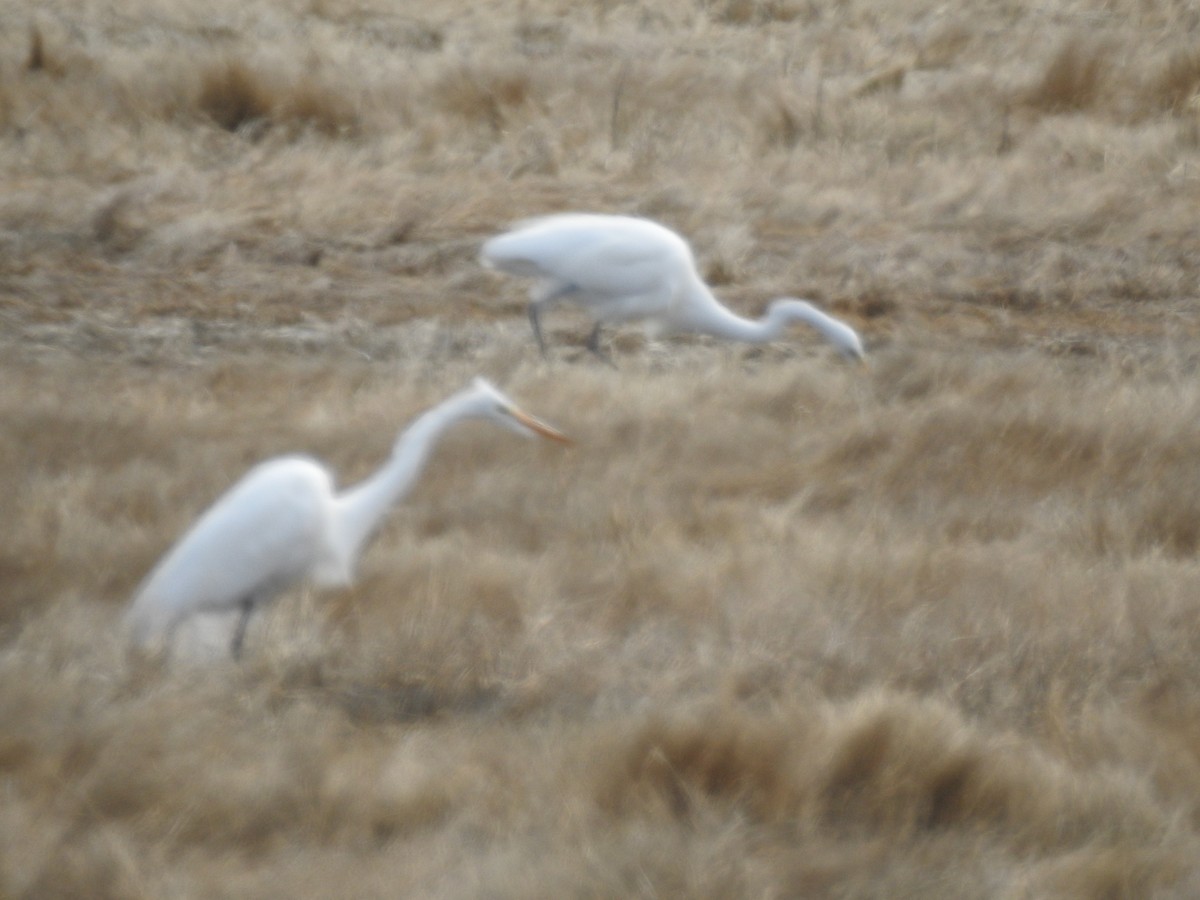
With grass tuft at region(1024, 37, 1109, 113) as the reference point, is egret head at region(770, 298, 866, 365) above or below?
below

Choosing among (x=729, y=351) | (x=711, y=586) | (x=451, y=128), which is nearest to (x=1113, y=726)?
(x=711, y=586)

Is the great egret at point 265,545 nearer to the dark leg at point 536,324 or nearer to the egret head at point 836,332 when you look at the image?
the egret head at point 836,332

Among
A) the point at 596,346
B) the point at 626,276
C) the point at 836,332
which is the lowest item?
the point at 596,346

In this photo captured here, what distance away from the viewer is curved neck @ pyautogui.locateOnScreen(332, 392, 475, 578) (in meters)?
4.73

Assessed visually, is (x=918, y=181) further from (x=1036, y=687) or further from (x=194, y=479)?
(x=1036, y=687)

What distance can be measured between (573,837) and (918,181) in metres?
7.78

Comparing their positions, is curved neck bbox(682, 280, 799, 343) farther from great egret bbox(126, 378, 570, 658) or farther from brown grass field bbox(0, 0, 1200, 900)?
great egret bbox(126, 378, 570, 658)

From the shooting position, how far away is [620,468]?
6.15 meters

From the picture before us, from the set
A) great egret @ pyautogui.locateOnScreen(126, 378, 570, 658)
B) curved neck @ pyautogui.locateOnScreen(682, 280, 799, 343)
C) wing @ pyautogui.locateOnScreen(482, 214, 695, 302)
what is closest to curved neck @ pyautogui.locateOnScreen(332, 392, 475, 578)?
great egret @ pyautogui.locateOnScreen(126, 378, 570, 658)

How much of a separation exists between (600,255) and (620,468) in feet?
6.33

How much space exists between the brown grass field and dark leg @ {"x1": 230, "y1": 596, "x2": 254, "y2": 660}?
55 millimetres

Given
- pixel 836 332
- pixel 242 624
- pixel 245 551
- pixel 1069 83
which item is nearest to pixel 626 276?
pixel 836 332

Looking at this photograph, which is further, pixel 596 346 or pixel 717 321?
pixel 596 346

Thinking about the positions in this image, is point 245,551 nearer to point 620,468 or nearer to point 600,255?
point 620,468
